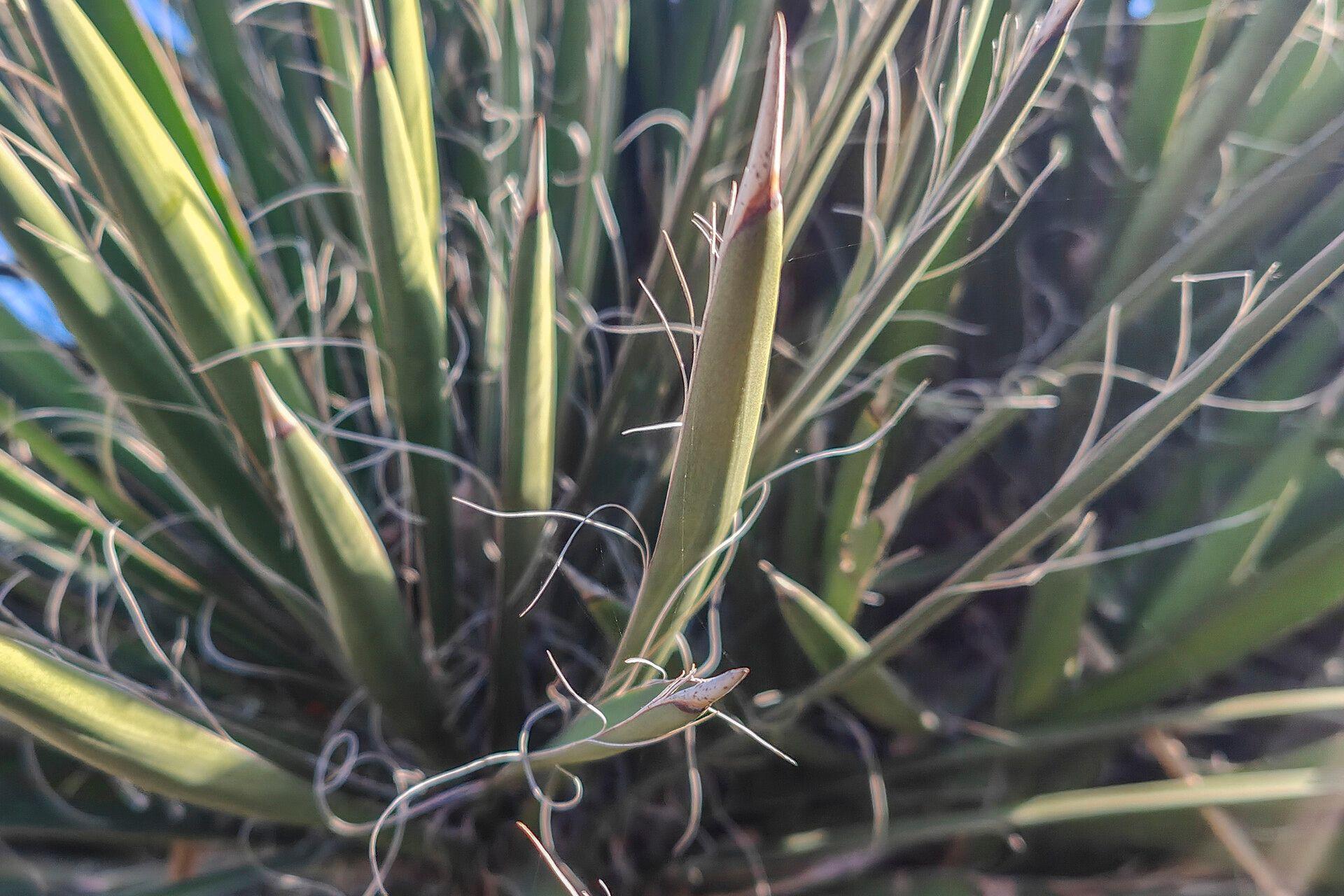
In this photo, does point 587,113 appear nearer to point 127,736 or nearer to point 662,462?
point 662,462

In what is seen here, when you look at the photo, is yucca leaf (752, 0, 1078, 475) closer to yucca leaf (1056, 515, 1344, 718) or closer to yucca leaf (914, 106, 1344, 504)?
yucca leaf (914, 106, 1344, 504)

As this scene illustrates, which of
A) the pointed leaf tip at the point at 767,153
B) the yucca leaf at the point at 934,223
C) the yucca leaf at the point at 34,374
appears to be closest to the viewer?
the pointed leaf tip at the point at 767,153

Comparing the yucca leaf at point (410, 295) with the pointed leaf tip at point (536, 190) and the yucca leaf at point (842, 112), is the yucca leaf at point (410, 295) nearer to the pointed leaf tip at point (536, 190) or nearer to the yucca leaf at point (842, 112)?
the pointed leaf tip at point (536, 190)

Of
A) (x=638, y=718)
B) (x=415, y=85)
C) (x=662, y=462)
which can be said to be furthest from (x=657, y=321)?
(x=638, y=718)

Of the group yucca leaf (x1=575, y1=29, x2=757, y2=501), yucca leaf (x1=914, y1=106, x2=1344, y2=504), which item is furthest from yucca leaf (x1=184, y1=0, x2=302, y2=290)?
yucca leaf (x1=914, y1=106, x2=1344, y2=504)

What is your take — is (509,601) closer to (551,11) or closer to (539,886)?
(539,886)

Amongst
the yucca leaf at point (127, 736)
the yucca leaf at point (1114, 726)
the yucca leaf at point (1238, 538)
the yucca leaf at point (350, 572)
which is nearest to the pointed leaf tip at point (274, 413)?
the yucca leaf at point (350, 572)

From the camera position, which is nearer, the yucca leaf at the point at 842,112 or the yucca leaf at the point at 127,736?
the yucca leaf at the point at 127,736

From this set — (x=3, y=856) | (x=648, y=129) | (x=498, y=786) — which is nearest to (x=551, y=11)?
(x=648, y=129)
